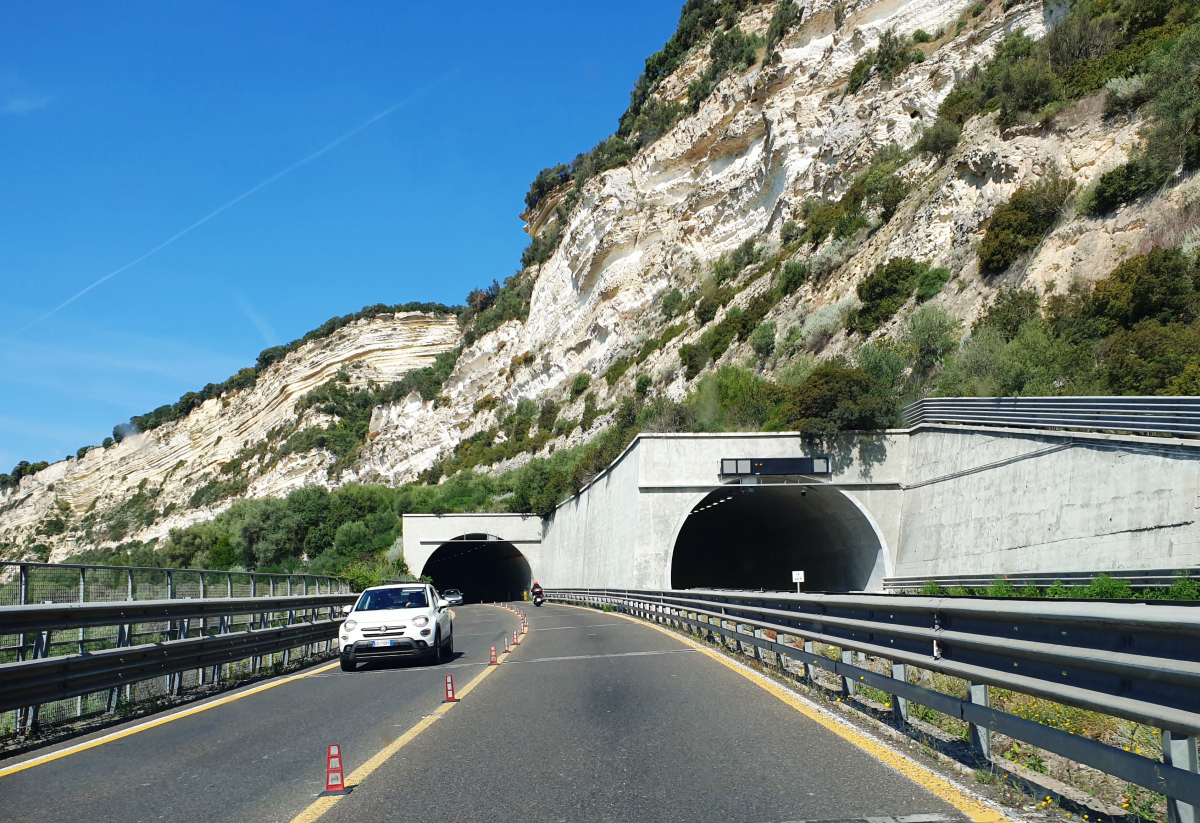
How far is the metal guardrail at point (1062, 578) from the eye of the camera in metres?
18.3

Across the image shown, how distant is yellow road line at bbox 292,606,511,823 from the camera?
18.0 ft

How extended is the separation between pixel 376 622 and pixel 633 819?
10158 mm

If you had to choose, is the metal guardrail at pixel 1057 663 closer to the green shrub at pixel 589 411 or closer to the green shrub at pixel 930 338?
the green shrub at pixel 930 338

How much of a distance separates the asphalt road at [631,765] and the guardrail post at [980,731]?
0.57 metres

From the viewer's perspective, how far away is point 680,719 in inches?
333

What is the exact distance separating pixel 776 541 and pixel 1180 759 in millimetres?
44139

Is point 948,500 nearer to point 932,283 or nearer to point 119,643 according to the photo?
point 932,283

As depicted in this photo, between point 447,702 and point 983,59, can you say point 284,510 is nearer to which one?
point 983,59

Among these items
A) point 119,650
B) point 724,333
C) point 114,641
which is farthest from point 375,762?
point 724,333

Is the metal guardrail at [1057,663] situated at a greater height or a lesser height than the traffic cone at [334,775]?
greater

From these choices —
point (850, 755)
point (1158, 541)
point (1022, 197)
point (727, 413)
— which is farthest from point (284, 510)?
point (850, 755)

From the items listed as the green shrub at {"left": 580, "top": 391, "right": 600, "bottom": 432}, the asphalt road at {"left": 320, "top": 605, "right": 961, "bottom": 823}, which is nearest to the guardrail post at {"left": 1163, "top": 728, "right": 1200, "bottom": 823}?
the asphalt road at {"left": 320, "top": 605, "right": 961, "bottom": 823}

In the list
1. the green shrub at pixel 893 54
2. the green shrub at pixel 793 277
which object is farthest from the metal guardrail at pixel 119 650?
the green shrub at pixel 893 54

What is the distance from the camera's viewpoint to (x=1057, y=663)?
15.7ft
